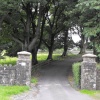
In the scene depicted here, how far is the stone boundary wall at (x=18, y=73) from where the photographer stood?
18.1 metres

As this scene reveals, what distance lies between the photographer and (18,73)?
18.1 m

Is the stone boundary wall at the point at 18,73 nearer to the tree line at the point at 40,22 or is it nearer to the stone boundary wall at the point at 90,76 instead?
the stone boundary wall at the point at 90,76

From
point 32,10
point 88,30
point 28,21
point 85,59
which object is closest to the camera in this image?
point 85,59

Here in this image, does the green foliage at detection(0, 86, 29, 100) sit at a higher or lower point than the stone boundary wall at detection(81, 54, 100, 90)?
lower

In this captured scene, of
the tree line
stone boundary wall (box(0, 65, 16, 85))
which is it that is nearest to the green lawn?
stone boundary wall (box(0, 65, 16, 85))

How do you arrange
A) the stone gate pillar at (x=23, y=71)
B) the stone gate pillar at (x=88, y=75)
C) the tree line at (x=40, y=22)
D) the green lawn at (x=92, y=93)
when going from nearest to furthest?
the green lawn at (x=92, y=93), the stone gate pillar at (x=88, y=75), the stone gate pillar at (x=23, y=71), the tree line at (x=40, y=22)

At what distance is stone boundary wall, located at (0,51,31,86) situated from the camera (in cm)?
1806

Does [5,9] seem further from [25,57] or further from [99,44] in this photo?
[99,44]

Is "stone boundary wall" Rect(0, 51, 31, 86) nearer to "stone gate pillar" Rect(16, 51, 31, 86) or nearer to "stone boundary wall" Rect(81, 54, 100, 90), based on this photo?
"stone gate pillar" Rect(16, 51, 31, 86)

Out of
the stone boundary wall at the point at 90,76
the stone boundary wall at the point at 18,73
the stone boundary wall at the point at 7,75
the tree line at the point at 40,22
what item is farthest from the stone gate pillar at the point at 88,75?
the stone boundary wall at the point at 7,75

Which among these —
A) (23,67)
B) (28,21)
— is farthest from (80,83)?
(28,21)

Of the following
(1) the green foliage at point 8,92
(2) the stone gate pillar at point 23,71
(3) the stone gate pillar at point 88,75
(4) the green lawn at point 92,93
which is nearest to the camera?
(1) the green foliage at point 8,92

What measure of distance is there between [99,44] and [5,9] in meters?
8.93

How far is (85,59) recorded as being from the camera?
17.9m
